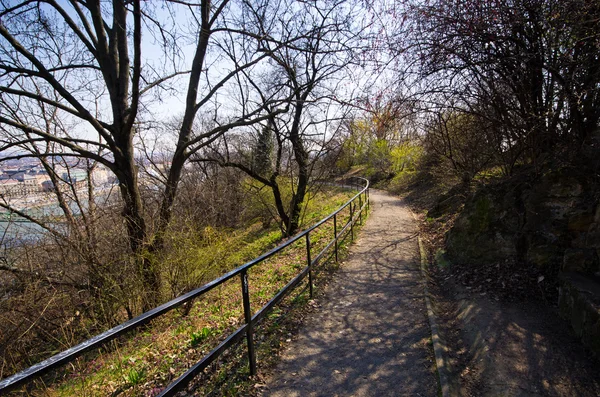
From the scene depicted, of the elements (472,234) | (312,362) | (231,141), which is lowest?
(312,362)

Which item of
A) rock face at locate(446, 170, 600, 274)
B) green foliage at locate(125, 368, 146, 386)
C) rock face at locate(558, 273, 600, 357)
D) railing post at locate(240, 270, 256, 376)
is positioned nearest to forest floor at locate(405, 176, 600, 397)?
rock face at locate(558, 273, 600, 357)

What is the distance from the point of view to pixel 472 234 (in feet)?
19.5

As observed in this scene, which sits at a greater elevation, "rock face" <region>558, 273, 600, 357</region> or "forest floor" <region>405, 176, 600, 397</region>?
"rock face" <region>558, 273, 600, 357</region>

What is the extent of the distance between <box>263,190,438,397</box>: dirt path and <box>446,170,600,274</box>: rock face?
1333mm

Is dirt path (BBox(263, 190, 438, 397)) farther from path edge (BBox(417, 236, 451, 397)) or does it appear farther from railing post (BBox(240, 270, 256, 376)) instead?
railing post (BBox(240, 270, 256, 376))

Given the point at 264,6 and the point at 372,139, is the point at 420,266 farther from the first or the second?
the point at 372,139

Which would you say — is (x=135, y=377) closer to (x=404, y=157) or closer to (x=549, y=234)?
(x=549, y=234)

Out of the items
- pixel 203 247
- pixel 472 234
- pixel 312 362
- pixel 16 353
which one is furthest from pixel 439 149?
pixel 16 353

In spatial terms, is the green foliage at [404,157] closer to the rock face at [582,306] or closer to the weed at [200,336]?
the rock face at [582,306]

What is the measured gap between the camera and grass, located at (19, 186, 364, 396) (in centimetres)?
329

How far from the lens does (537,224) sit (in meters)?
4.73

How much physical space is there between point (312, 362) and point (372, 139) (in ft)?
98.3

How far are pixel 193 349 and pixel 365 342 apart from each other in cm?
219

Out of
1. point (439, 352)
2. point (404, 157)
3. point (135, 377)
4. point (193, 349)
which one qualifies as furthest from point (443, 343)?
point (404, 157)
